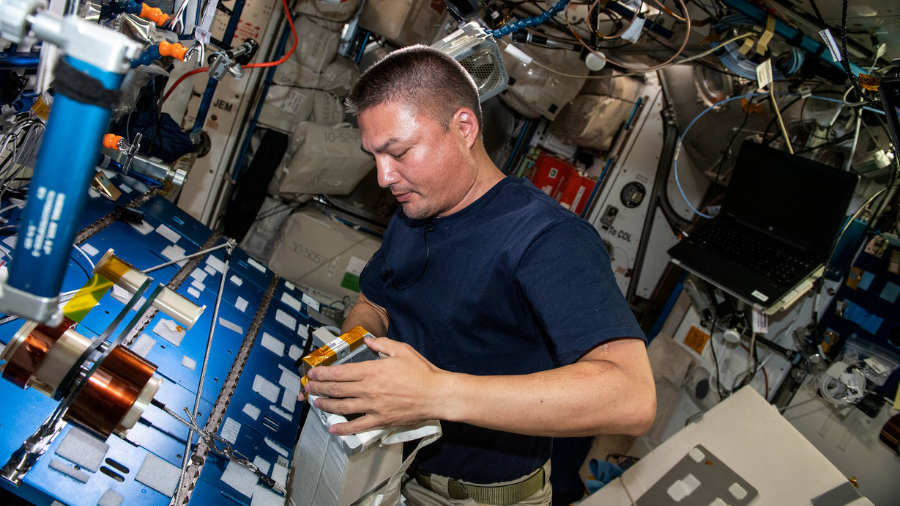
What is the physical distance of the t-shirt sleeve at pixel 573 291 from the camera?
→ 953mm

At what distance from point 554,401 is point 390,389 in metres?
0.32

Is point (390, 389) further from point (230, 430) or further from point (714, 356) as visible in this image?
point (714, 356)

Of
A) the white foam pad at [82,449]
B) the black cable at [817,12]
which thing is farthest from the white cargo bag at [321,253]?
the black cable at [817,12]

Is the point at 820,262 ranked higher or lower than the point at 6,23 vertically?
higher

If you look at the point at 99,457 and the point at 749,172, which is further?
the point at 749,172

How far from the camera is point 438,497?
1544 mm

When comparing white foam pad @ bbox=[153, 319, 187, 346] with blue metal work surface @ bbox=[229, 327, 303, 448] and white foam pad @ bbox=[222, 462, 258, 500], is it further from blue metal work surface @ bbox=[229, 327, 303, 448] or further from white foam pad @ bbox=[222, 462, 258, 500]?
white foam pad @ bbox=[222, 462, 258, 500]

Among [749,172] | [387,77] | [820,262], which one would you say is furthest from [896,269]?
[387,77]

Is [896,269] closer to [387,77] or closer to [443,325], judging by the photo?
[443,325]

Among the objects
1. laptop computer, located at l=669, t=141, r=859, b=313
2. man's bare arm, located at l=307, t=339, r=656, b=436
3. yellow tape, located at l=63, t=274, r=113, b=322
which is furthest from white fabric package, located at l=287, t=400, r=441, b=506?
laptop computer, located at l=669, t=141, r=859, b=313

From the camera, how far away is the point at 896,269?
2.44 m

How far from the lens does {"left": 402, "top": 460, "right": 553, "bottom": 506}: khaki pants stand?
4.93 ft

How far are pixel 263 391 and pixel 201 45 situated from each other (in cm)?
123

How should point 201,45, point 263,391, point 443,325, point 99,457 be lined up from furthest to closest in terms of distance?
point 263,391 → point 201,45 → point 443,325 → point 99,457
